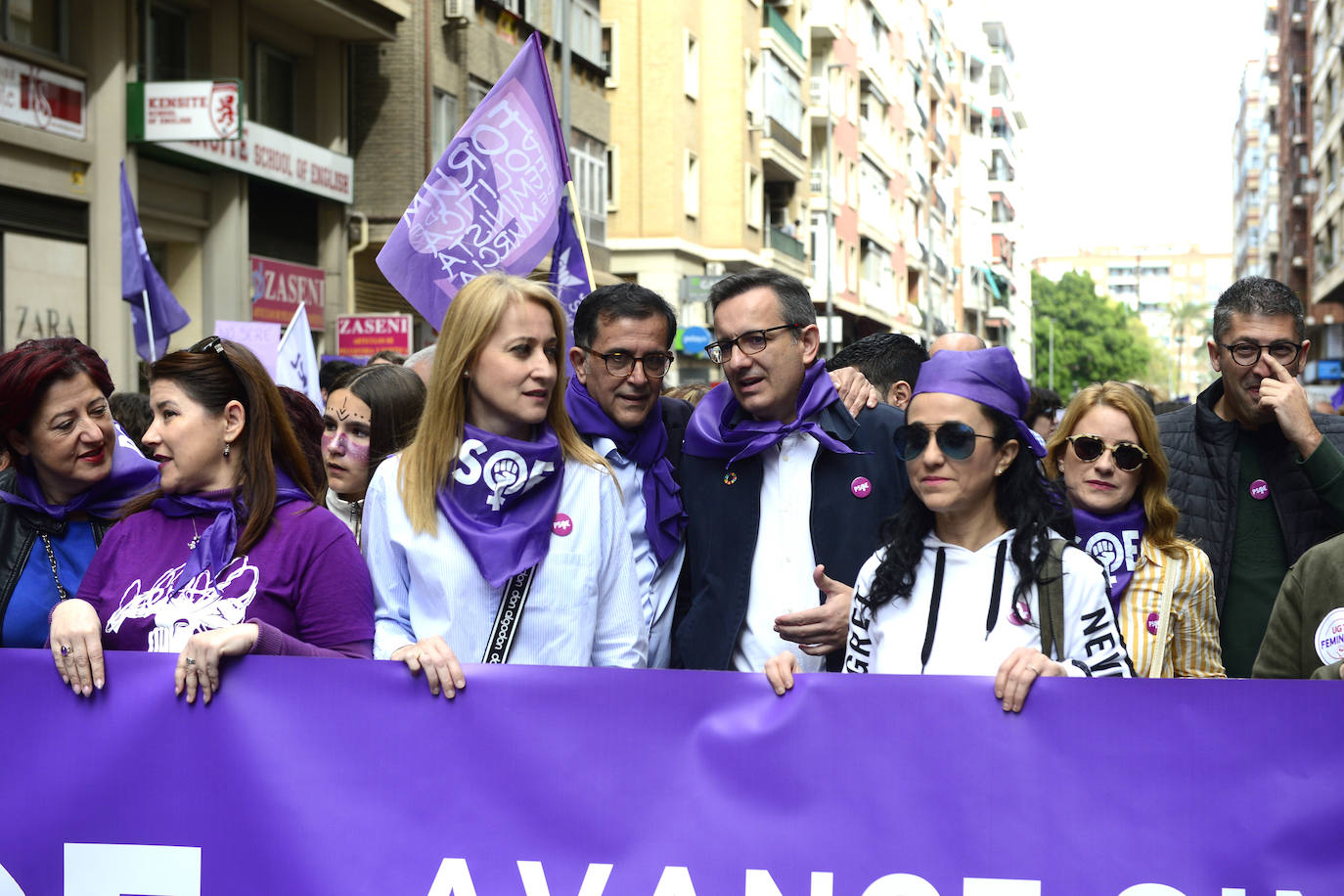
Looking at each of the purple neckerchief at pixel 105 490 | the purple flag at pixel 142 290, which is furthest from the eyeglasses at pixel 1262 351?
the purple flag at pixel 142 290

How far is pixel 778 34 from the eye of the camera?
1628 inches

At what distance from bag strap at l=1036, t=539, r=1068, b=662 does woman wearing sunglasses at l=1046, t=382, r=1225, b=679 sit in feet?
3.49

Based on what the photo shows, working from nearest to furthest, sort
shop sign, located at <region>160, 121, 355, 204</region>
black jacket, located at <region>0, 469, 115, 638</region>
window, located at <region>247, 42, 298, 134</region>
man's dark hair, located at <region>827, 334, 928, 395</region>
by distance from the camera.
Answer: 1. black jacket, located at <region>0, 469, 115, 638</region>
2. man's dark hair, located at <region>827, 334, 928, 395</region>
3. shop sign, located at <region>160, 121, 355, 204</region>
4. window, located at <region>247, 42, 298, 134</region>

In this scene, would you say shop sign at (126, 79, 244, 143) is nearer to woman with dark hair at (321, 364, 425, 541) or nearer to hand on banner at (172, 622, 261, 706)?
woman with dark hair at (321, 364, 425, 541)

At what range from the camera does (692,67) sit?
3734cm

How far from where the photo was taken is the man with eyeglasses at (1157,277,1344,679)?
457cm

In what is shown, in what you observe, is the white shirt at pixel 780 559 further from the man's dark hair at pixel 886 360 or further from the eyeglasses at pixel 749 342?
the man's dark hair at pixel 886 360

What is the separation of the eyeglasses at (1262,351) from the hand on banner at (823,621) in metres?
1.73

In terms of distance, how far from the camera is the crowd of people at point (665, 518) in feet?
11.1

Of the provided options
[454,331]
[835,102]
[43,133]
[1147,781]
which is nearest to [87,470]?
[454,331]

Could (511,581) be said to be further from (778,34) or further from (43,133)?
(778,34)

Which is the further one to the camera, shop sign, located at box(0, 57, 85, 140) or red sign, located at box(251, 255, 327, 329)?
red sign, located at box(251, 255, 327, 329)

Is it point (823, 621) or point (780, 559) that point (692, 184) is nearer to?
point (780, 559)

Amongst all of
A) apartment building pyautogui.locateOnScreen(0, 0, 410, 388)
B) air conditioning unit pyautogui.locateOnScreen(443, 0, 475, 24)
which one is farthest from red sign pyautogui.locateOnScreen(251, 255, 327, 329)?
air conditioning unit pyautogui.locateOnScreen(443, 0, 475, 24)
